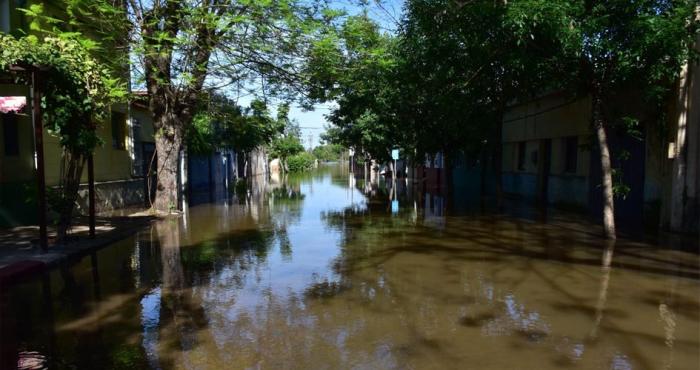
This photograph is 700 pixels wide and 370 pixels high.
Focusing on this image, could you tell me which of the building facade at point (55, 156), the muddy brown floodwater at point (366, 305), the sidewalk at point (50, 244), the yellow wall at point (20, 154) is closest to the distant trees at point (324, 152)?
the building facade at point (55, 156)

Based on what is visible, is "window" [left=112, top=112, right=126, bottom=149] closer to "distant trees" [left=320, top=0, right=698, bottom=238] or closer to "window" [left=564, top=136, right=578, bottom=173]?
"distant trees" [left=320, top=0, right=698, bottom=238]

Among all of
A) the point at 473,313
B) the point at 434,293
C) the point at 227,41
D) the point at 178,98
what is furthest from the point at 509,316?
the point at 178,98

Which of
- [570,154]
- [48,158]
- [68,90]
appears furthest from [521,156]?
[68,90]

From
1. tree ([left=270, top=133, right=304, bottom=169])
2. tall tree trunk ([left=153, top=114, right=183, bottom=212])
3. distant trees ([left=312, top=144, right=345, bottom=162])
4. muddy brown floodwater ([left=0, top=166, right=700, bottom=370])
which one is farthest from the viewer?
distant trees ([left=312, top=144, right=345, bottom=162])

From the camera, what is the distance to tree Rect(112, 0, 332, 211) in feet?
39.7

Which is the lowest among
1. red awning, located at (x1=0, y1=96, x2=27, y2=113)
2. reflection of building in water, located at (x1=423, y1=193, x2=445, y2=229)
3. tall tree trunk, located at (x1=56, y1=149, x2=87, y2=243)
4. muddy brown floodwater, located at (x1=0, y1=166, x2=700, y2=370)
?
reflection of building in water, located at (x1=423, y1=193, x2=445, y2=229)

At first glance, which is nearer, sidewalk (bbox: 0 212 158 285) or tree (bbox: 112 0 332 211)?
sidewalk (bbox: 0 212 158 285)

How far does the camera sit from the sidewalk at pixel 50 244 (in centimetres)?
830

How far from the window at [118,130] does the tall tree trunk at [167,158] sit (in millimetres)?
3623

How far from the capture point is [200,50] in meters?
13.9

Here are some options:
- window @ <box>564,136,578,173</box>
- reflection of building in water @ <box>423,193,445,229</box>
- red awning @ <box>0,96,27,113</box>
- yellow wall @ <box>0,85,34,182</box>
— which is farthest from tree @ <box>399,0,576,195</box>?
yellow wall @ <box>0,85,34,182</box>

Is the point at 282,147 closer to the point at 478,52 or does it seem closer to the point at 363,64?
the point at 363,64

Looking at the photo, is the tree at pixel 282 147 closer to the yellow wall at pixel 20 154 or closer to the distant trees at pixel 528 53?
the distant trees at pixel 528 53

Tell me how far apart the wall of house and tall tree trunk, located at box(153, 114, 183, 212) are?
11.4 m
